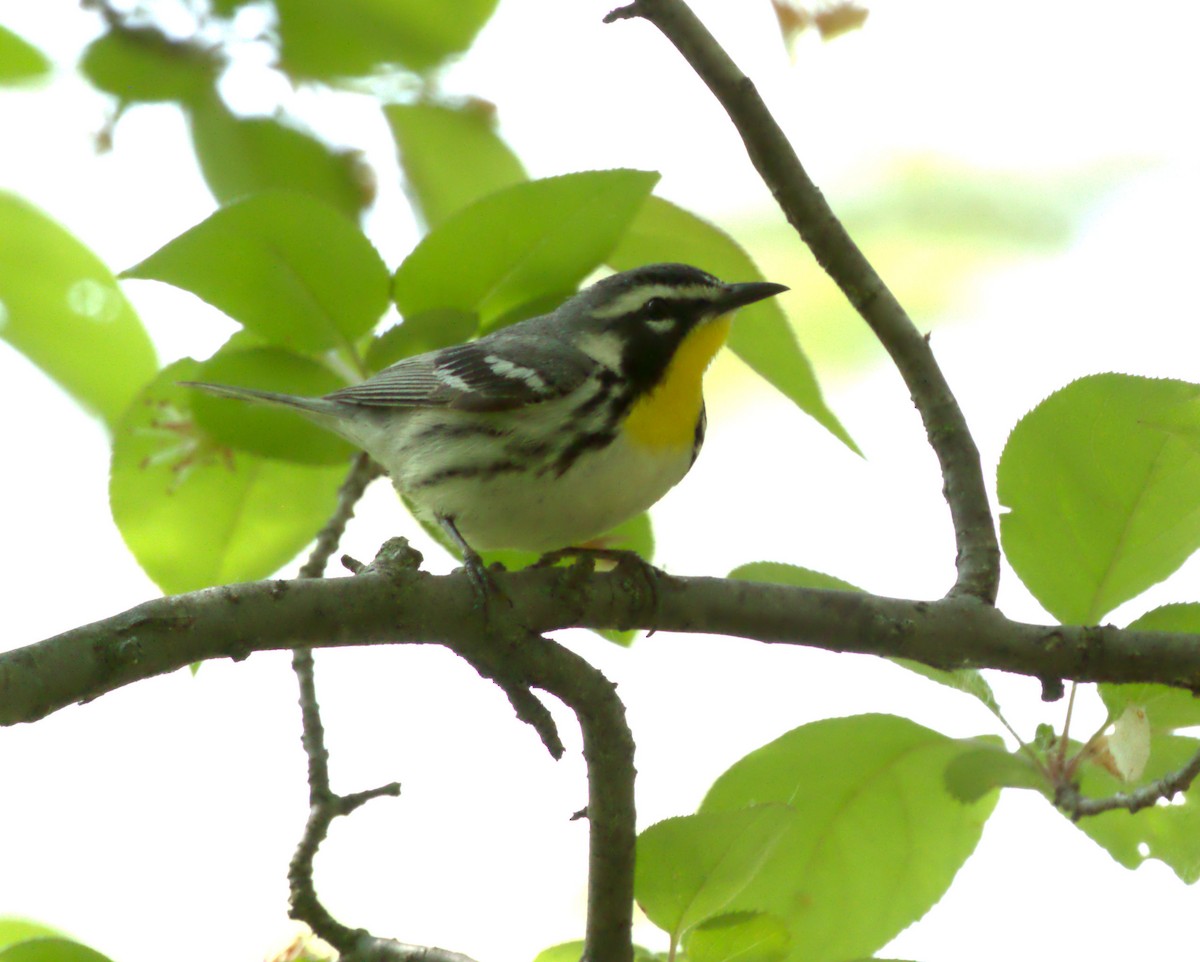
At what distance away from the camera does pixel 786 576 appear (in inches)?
73.3

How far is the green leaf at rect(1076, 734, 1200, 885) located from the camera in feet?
5.74

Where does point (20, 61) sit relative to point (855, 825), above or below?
above

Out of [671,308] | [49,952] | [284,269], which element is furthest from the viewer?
[671,308]

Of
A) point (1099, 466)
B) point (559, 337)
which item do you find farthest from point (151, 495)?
point (1099, 466)

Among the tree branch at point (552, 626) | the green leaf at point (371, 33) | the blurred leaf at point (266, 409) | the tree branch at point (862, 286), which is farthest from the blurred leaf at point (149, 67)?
the tree branch at point (552, 626)

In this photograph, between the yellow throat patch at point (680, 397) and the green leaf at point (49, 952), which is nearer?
the green leaf at point (49, 952)

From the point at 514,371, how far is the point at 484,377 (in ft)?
0.22

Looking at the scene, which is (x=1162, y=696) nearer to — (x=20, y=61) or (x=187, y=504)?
(x=187, y=504)

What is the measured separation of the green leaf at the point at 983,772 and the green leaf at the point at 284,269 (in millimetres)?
1124

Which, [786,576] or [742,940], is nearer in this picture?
[742,940]

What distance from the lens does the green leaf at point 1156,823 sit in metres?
1.75

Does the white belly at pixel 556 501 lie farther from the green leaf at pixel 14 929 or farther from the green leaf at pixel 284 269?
the green leaf at pixel 14 929

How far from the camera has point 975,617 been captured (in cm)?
179

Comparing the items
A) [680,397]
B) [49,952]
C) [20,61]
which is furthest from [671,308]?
[49,952]
